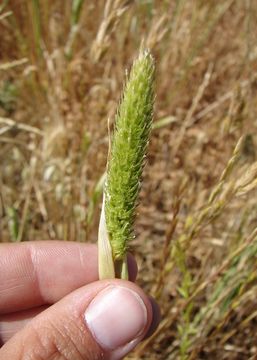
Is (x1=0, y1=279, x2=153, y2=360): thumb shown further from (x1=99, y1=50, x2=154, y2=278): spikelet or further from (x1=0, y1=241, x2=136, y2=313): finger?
(x1=0, y1=241, x2=136, y2=313): finger

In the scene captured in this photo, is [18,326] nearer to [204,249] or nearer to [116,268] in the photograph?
[116,268]

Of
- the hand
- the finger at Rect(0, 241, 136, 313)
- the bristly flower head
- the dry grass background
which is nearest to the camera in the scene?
the bristly flower head

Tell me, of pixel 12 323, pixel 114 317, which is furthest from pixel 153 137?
pixel 114 317

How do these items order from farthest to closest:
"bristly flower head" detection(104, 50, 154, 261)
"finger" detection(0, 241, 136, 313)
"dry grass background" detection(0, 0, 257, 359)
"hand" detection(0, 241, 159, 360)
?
"dry grass background" detection(0, 0, 257, 359) → "finger" detection(0, 241, 136, 313) → "hand" detection(0, 241, 159, 360) → "bristly flower head" detection(104, 50, 154, 261)

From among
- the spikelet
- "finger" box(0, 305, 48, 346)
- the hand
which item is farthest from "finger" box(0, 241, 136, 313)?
the spikelet

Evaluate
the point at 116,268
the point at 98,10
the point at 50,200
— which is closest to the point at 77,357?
the point at 116,268

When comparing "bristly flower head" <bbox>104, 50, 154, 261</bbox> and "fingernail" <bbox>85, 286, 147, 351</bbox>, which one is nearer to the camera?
"bristly flower head" <bbox>104, 50, 154, 261</bbox>

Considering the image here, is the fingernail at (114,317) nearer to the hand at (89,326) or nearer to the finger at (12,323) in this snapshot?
the hand at (89,326)

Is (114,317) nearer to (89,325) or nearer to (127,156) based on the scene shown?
(89,325)
